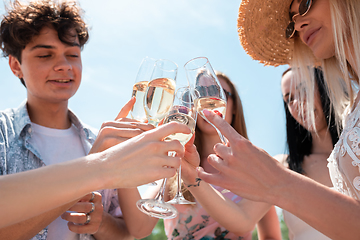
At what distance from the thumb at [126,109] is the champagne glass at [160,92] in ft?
0.77

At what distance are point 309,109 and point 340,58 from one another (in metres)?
1.04

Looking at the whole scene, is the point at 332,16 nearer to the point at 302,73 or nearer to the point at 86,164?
the point at 302,73

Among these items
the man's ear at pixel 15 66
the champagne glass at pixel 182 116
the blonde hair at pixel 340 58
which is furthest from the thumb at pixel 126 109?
the man's ear at pixel 15 66

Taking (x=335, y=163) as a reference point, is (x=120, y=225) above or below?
below

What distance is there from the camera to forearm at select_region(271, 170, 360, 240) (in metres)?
1.37

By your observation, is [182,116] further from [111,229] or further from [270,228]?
[270,228]

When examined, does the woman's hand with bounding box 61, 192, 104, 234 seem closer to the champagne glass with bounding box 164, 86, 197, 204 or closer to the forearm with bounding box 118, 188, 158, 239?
the forearm with bounding box 118, 188, 158, 239

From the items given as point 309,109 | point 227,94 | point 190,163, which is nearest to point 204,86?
point 190,163

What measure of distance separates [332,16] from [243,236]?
7.48 ft

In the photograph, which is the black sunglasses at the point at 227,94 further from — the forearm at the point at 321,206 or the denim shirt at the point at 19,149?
the forearm at the point at 321,206

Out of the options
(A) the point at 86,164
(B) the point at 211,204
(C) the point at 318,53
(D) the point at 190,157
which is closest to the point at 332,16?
(C) the point at 318,53

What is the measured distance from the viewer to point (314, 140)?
4.47 meters

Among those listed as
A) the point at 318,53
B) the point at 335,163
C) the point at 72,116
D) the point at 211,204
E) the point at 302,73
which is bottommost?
the point at 211,204

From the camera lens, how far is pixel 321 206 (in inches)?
54.5
